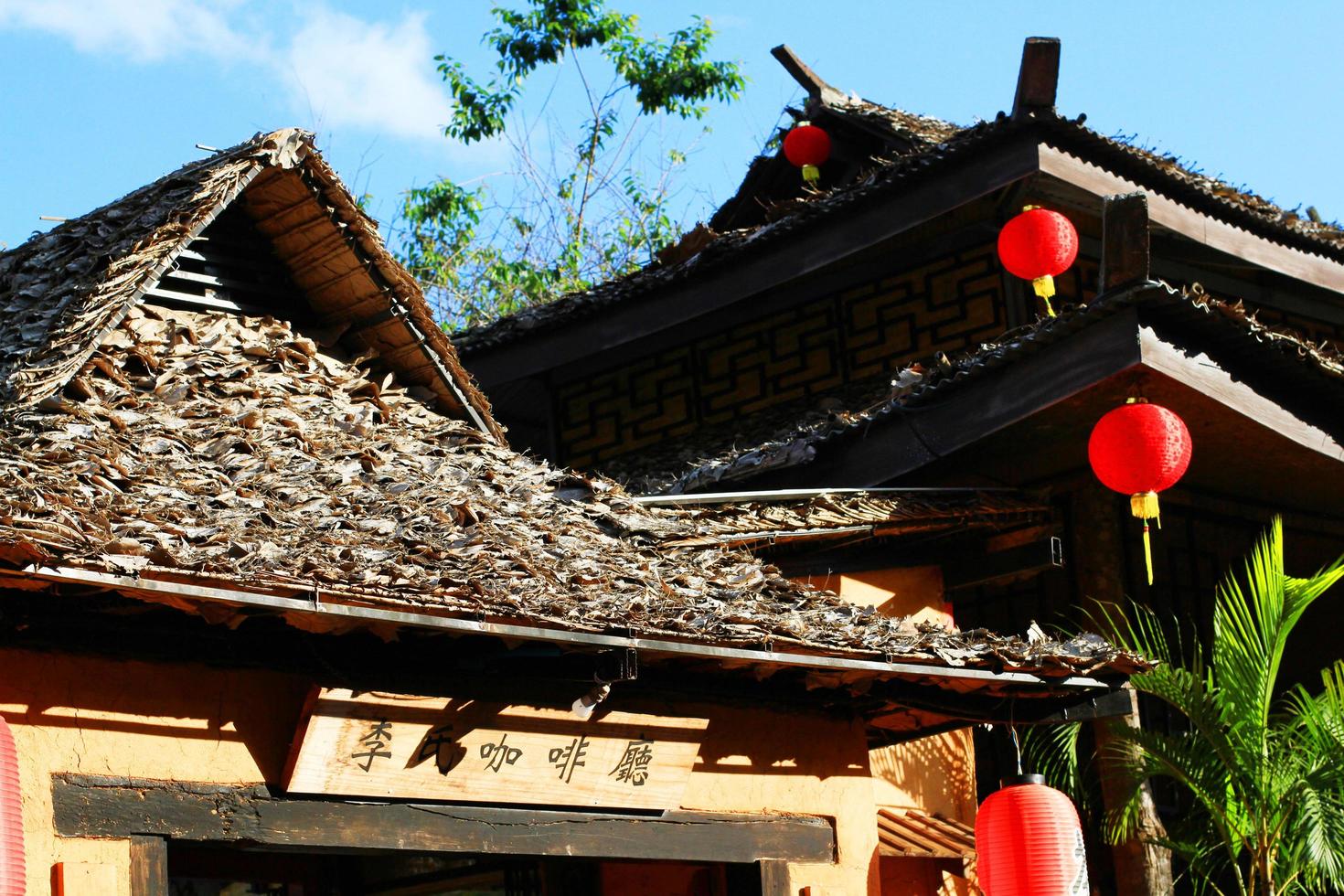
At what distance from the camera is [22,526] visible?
4715 mm

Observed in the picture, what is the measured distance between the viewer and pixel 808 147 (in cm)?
1284

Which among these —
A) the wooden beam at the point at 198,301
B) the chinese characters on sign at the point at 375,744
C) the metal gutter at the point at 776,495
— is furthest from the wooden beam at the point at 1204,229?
the chinese characters on sign at the point at 375,744

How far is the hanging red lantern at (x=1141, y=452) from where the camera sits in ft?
28.0

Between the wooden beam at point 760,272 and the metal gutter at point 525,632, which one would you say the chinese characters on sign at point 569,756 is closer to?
the metal gutter at point 525,632

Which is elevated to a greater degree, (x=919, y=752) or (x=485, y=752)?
(x=919, y=752)

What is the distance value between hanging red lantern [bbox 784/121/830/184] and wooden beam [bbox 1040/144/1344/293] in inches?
98.8

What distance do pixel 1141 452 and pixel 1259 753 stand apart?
5.01 ft

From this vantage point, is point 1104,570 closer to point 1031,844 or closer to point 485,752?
point 1031,844

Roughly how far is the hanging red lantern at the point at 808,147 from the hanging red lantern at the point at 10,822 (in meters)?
8.89

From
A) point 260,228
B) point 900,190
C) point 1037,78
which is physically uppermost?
point 1037,78

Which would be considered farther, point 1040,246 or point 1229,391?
point 1040,246

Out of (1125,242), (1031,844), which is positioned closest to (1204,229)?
(1125,242)

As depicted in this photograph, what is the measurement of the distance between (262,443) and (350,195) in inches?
61.6

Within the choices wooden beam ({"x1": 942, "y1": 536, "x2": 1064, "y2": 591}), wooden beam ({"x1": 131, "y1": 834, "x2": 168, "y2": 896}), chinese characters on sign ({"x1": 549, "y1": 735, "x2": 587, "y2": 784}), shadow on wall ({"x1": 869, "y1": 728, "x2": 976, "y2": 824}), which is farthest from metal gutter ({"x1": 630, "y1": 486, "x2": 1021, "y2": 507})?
wooden beam ({"x1": 131, "y1": 834, "x2": 168, "y2": 896})
